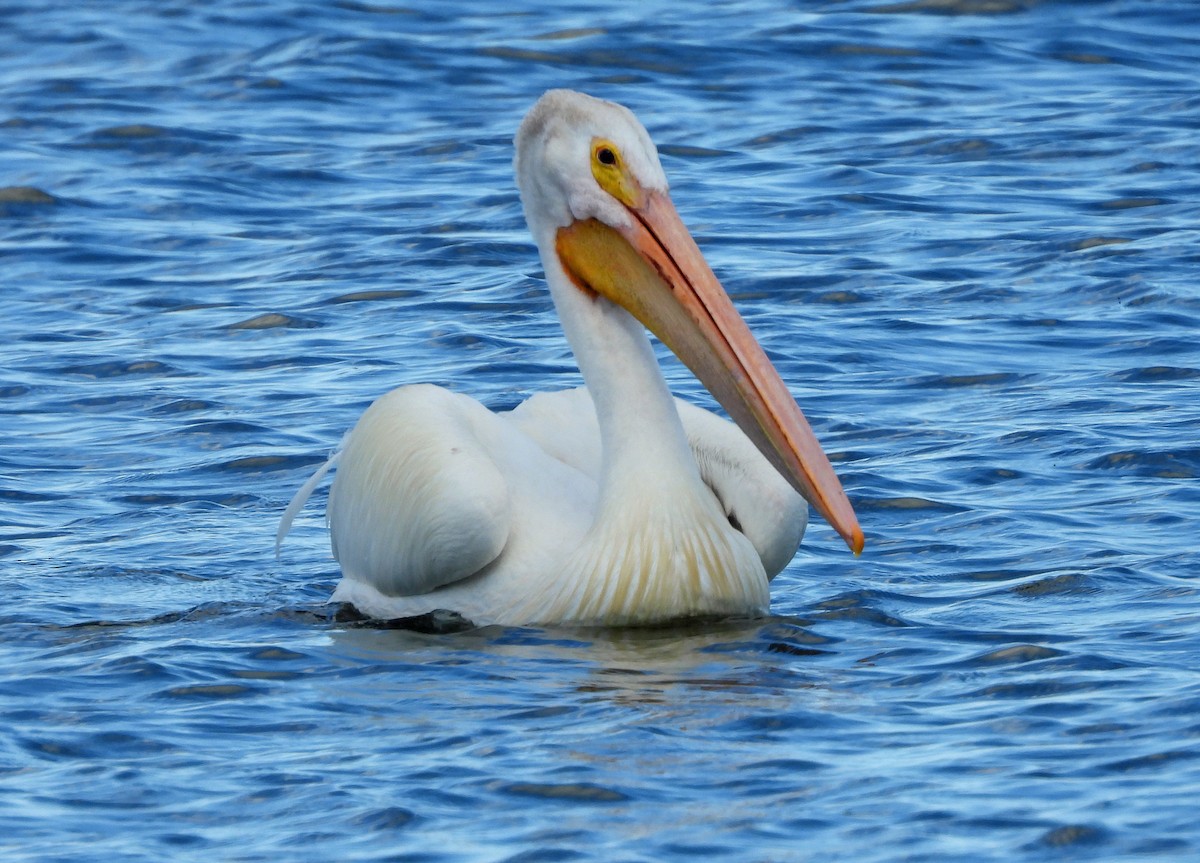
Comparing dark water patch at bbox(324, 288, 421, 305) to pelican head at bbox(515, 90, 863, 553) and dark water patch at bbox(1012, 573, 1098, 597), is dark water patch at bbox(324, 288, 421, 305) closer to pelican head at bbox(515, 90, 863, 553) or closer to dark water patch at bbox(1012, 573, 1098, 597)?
pelican head at bbox(515, 90, 863, 553)

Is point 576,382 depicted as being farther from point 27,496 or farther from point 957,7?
point 957,7

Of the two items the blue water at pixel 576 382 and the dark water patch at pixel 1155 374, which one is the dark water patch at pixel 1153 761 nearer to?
the blue water at pixel 576 382

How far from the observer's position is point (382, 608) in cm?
575

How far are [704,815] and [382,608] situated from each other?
5.97 ft

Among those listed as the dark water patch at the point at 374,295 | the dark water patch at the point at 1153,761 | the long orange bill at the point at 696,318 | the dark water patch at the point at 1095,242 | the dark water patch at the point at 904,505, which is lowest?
the dark water patch at the point at 904,505

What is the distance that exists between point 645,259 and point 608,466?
19.7 inches

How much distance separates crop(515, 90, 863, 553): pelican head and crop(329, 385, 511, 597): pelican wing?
1.55 feet

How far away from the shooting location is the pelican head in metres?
5.39

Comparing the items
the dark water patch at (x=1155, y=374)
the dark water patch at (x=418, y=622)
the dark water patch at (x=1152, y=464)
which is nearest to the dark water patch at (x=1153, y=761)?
the dark water patch at (x=418, y=622)

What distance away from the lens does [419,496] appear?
5.48 meters

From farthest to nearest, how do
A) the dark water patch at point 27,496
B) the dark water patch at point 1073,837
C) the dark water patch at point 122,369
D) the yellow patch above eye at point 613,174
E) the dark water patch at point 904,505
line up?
the dark water patch at point 122,369 → the dark water patch at point 27,496 → the dark water patch at point 904,505 → the yellow patch above eye at point 613,174 → the dark water patch at point 1073,837

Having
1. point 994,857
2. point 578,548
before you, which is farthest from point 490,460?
point 994,857

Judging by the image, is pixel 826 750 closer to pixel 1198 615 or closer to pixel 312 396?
pixel 1198 615

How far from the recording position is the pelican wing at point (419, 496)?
17.7 feet
